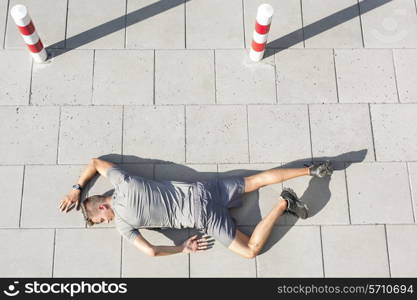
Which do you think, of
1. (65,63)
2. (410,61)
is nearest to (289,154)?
(410,61)

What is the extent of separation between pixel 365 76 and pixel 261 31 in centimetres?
174

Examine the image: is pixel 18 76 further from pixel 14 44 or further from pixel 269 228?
pixel 269 228

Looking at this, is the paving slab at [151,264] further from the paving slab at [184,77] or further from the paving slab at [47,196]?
the paving slab at [184,77]

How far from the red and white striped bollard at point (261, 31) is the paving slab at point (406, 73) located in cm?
193

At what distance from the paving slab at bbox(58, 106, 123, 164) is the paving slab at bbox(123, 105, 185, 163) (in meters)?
0.13

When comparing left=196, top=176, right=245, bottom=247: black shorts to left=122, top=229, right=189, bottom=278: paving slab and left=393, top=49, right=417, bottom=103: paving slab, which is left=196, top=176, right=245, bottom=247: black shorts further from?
left=393, top=49, right=417, bottom=103: paving slab

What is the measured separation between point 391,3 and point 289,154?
2.74m

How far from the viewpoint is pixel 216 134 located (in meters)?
5.44

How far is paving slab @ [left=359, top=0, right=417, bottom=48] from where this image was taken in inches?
228

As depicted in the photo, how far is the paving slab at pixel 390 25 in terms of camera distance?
19.0 feet

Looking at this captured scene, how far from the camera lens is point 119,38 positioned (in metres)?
5.74

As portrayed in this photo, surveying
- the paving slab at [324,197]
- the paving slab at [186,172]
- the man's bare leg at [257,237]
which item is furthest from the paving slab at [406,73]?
the paving slab at [186,172]

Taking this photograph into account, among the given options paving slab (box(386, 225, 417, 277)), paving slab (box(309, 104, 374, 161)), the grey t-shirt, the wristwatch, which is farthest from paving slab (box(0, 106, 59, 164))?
paving slab (box(386, 225, 417, 277))

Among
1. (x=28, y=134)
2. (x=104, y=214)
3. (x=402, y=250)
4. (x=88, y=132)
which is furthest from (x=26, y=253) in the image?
(x=402, y=250)
